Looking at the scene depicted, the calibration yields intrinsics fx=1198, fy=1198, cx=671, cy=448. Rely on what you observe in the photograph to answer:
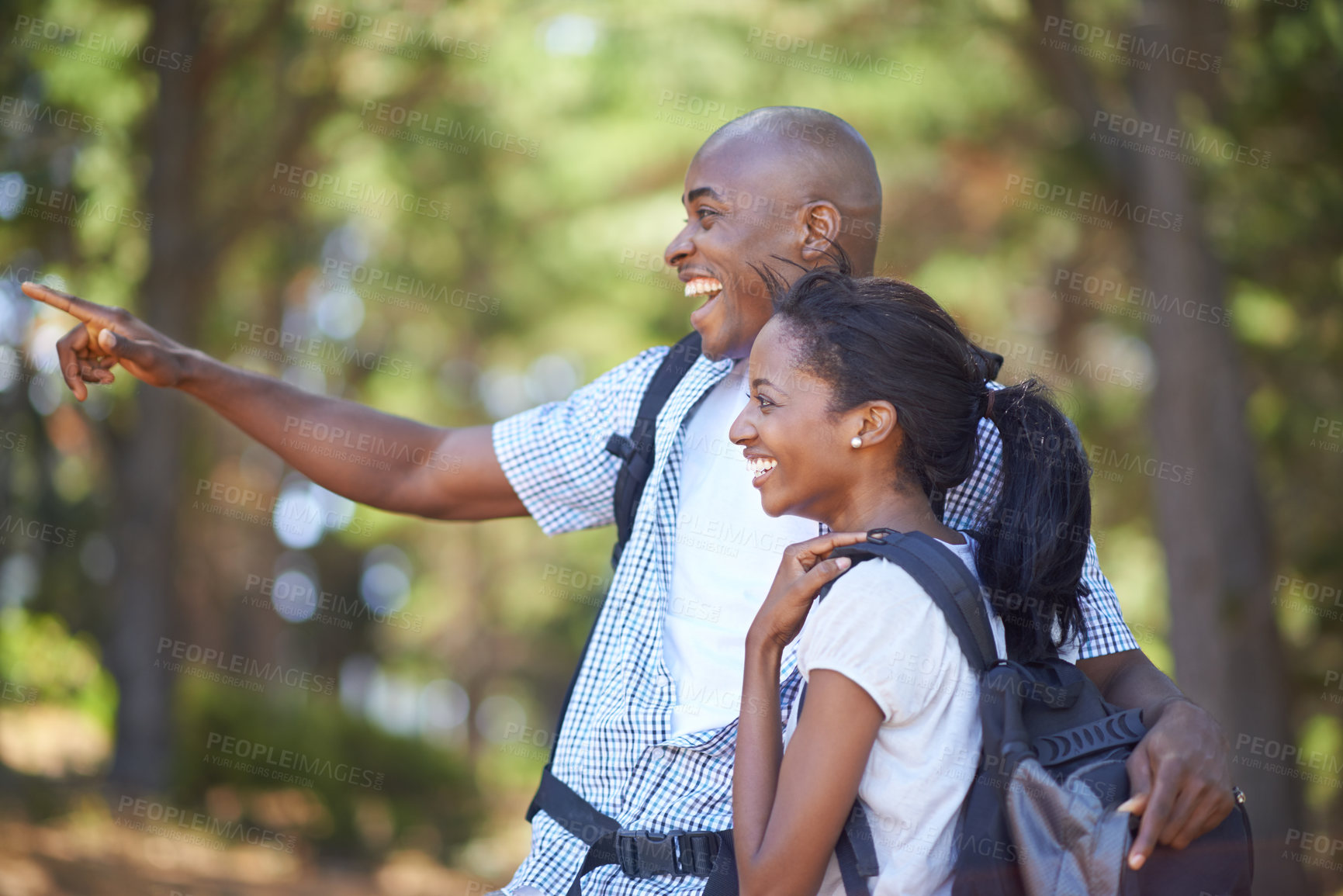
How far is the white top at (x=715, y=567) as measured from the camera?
7.66 ft

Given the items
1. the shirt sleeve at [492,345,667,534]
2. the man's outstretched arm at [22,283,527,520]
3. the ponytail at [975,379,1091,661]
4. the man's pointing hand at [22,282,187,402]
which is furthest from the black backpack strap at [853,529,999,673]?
the man's pointing hand at [22,282,187,402]

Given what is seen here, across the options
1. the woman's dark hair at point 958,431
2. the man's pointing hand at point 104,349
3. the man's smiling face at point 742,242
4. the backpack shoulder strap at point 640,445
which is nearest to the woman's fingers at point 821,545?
the woman's dark hair at point 958,431

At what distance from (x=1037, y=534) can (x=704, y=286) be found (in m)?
0.94

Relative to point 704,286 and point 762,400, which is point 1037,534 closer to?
point 762,400

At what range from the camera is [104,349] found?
8.65 feet

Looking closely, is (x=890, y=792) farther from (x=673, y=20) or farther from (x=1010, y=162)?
(x=1010, y=162)

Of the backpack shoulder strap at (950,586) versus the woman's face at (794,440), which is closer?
the backpack shoulder strap at (950,586)

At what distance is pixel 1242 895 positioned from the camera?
185 centimetres

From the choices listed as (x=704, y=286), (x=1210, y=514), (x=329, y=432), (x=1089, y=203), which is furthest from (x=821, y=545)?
(x=1089, y=203)

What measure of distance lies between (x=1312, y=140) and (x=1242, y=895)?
7207mm

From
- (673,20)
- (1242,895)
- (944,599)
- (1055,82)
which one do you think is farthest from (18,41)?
(1242,895)

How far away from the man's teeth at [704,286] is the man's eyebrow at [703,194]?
175 mm

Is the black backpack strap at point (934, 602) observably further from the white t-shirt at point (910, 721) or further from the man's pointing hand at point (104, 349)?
the man's pointing hand at point (104, 349)

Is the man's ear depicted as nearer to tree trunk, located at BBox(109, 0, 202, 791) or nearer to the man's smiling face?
the man's smiling face
